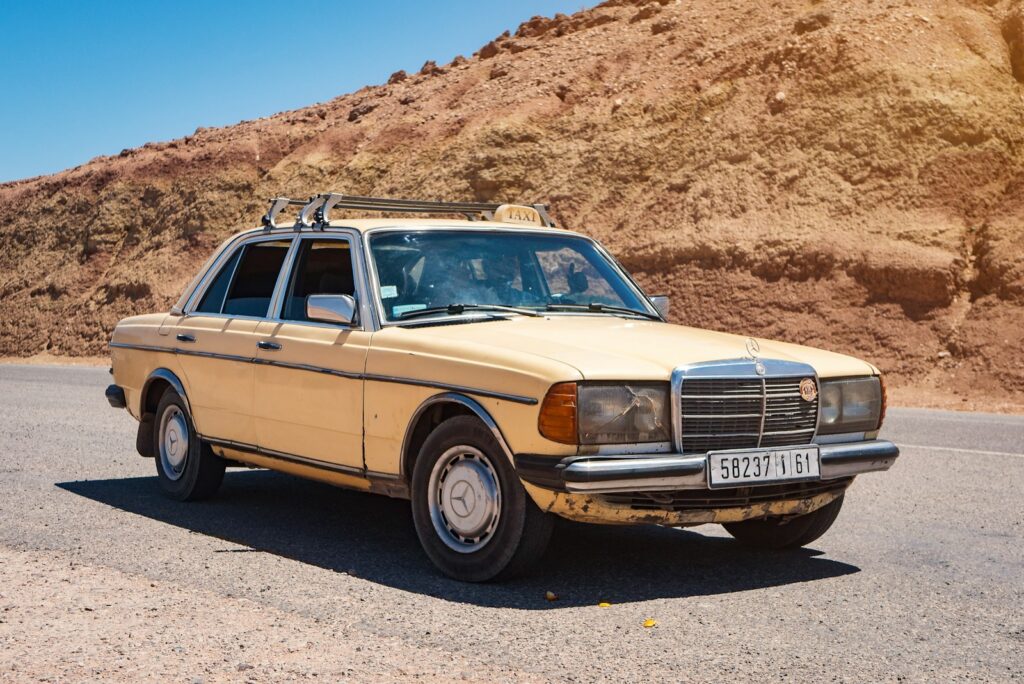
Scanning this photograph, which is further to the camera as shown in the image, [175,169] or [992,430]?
[175,169]

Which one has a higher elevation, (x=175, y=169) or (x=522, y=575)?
(x=175, y=169)

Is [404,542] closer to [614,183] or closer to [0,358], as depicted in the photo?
[614,183]

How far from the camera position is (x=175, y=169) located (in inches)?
1863

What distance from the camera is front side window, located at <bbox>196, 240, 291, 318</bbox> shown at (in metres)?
7.54

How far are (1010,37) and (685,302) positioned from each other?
12530 millimetres

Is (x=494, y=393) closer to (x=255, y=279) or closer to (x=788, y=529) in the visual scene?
(x=788, y=529)

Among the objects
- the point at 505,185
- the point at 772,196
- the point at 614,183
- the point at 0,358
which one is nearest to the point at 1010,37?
the point at 772,196

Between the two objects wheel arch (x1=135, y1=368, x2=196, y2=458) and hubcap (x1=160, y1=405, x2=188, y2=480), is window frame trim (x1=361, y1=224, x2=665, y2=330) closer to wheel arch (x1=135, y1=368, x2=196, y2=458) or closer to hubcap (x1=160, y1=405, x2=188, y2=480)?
hubcap (x1=160, y1=405, x2=188, y2=480)

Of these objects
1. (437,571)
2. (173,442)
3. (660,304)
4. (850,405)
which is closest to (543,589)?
(437,571)

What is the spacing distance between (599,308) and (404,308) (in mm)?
1158

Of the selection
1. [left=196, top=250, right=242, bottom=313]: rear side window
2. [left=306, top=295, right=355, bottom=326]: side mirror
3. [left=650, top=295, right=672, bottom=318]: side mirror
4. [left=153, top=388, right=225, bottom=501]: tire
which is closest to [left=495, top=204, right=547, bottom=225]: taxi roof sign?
[left=650, top=295, right=672, bottom=318]: side mirror

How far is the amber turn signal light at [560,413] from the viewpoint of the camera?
521 cm

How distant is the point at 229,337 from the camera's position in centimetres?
734

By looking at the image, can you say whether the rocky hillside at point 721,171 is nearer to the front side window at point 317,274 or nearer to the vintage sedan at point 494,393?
the vintage sedan at point 494,393
